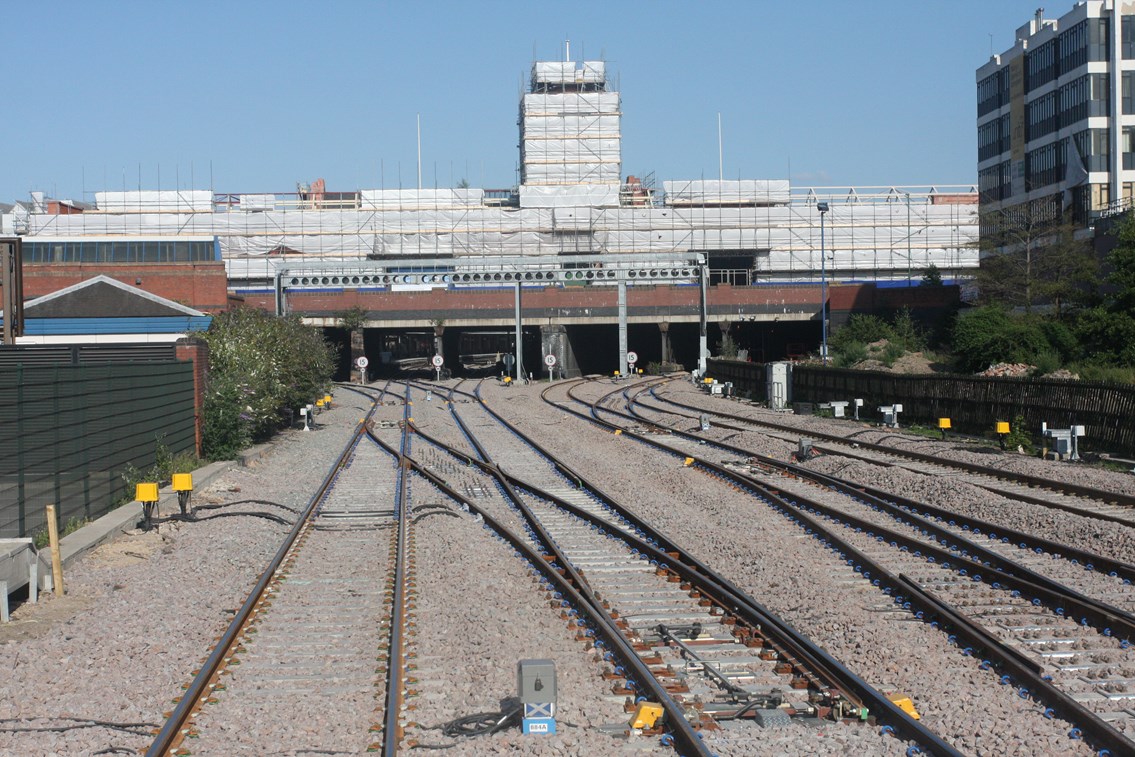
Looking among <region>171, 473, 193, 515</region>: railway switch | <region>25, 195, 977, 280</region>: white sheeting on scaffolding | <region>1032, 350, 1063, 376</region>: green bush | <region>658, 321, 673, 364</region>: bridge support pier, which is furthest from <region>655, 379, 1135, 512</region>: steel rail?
<region>25, 195, 977, 280</region>: white sheeting on scaffolding

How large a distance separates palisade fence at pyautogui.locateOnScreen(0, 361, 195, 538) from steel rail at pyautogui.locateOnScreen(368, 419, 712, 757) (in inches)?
220

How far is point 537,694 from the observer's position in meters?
7.12

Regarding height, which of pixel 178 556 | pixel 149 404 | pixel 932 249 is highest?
pixel 932 249

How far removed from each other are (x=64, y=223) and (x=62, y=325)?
57.4 m

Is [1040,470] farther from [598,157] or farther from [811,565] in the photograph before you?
[598,157]

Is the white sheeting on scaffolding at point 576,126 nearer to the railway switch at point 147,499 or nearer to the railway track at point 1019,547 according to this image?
the railway track at point 1019,547

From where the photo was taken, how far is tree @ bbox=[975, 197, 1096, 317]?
44.0m

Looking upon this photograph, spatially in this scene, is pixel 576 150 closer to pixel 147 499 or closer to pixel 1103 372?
pixel 1103 372

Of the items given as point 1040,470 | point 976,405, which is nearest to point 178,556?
point 1040,470

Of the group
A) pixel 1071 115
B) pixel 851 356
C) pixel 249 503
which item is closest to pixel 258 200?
pixel 851 356

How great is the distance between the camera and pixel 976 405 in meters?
28.0

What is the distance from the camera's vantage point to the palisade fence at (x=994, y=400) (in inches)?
904

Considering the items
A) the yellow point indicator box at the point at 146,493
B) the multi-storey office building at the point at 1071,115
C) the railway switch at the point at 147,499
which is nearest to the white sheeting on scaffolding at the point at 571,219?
the multi-storey office building at the point at 1071,115

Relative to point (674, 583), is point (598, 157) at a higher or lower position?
higher
